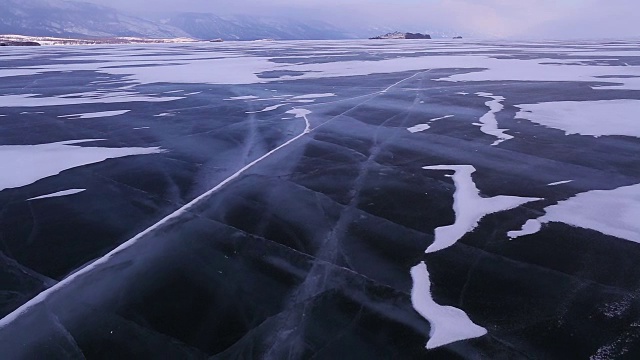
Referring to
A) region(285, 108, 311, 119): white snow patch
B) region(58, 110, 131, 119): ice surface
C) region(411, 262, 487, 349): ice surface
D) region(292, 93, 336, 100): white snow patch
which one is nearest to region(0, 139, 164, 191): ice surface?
region(58, 110, 131, 119): ice surface

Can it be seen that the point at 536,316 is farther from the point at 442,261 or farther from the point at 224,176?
the point at 224,176

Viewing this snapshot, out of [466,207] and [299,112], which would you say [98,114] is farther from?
[466,207]

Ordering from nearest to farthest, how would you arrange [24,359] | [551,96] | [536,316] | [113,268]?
[24,359]
[536,316]
[113,268]
[551,96]

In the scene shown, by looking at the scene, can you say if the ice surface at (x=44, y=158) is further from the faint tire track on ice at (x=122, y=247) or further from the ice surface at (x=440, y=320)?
the ice surface at (x=440, y=320)

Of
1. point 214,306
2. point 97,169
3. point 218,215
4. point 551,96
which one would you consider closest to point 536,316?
point 214,306

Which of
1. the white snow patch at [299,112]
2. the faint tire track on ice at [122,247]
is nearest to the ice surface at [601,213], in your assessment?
the faint tire track on ice at [122,247]
